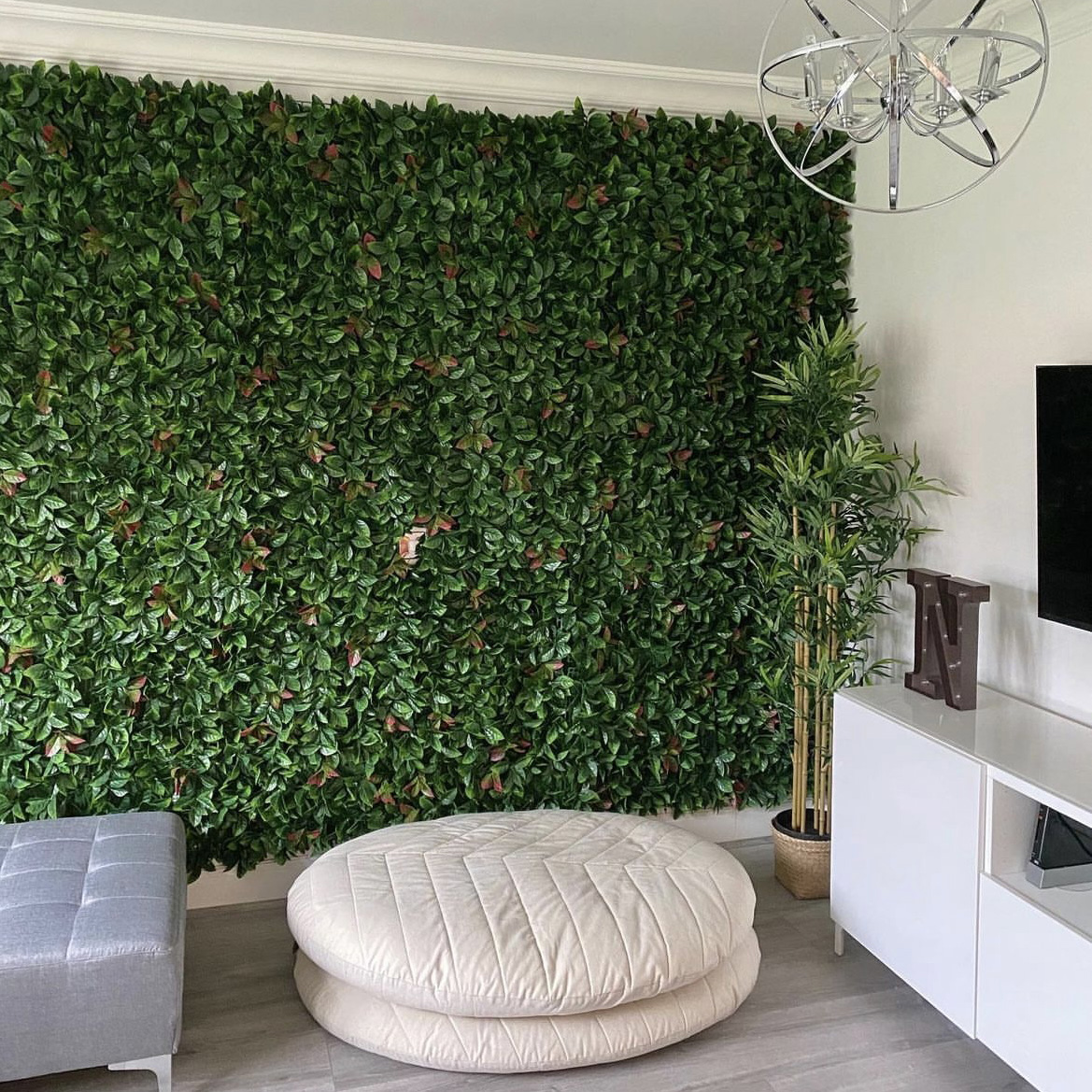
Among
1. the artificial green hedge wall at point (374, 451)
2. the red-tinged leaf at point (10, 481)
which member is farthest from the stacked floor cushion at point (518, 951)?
the red-tinged leaf at point (10, 481)

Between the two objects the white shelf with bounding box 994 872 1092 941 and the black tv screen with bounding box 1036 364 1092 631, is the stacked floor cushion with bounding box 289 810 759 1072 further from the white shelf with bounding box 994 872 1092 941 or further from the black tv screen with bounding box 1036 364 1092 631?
the black tv screen with bounding box 1036 364 1092 631

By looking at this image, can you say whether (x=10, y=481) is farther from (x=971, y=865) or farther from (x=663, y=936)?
(x=971, y=865)

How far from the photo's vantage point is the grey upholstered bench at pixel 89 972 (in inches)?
86.4

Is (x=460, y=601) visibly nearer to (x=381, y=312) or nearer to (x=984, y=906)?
(x=381, y=312)

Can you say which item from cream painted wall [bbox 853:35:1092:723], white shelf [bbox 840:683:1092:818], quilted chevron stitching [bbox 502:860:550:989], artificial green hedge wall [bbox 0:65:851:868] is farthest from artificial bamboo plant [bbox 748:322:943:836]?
quilted chevron stitching [bbox 502:860:550:989]

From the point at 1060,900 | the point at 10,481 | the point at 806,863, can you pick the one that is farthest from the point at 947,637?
the point at 10,481

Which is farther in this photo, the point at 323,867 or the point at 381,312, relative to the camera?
the point at 381,312

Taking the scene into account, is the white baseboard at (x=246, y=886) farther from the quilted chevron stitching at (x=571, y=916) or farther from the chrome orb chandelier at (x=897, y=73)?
the chrome orb chandelier at (x=897, y=73)

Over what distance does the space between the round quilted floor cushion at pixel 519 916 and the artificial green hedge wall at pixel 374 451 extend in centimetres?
53

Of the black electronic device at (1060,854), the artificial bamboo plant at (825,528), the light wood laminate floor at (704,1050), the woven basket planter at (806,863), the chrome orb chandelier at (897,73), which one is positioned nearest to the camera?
the chrome orb chandelier at (897,73)

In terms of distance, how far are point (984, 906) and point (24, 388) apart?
108 inches

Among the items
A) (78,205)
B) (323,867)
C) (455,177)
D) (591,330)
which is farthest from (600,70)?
(323,867)

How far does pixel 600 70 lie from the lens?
10.7 ft

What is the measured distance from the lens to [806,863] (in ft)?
10.8
